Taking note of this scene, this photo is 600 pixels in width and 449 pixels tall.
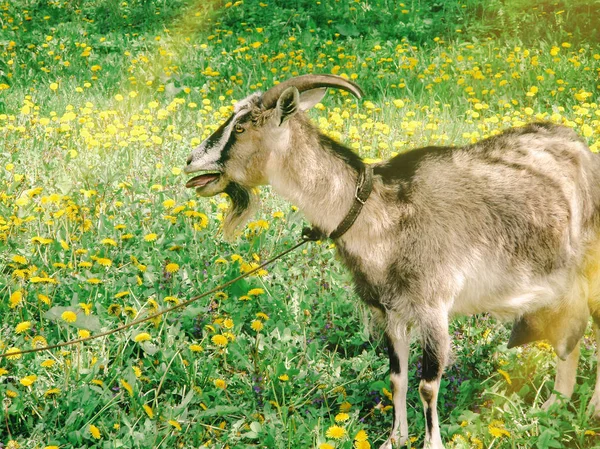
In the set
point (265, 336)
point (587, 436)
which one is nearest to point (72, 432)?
point (265, 336)

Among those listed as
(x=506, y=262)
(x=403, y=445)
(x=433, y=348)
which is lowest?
(x=403, y=445)

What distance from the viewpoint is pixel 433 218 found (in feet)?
11.2

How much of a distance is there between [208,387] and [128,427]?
523 millimetres

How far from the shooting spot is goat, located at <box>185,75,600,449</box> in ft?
11.0

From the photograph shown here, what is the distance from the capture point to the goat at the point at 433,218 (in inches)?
132

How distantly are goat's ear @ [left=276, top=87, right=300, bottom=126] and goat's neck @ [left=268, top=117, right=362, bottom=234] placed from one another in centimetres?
9

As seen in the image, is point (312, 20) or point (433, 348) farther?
point (312, 20)

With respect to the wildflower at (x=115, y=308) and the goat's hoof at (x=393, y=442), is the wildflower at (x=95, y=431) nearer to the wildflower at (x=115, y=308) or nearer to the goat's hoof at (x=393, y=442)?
the wildflower at (x=115, y=308)

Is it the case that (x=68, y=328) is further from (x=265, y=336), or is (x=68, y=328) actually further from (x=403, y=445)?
(x=403, y=445)

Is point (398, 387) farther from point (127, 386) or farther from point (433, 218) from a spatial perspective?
point (127, 386)

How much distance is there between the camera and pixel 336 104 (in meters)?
7.64

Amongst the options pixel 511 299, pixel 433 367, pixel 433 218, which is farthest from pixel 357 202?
pixel 511 299

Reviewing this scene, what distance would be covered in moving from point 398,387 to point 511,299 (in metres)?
0.69

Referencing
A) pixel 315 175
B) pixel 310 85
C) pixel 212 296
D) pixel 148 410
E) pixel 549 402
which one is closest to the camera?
pixel 148 410
